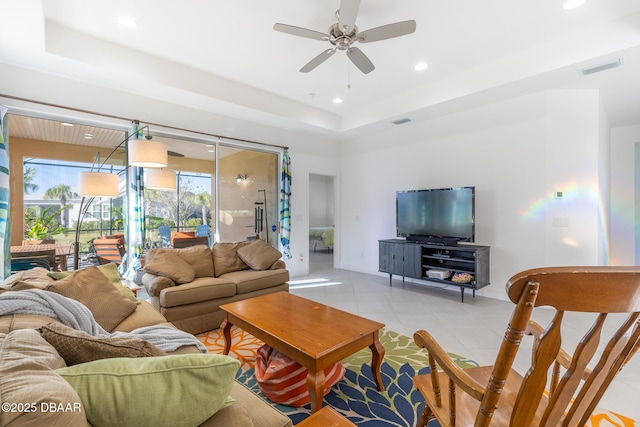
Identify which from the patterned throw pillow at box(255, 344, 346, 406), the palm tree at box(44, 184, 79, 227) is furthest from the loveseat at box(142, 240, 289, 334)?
the patterned throw pillow at box(255, 344, 346, 406)

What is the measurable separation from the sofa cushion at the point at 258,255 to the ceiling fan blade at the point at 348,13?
2.78m

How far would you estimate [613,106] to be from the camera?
4195 mm

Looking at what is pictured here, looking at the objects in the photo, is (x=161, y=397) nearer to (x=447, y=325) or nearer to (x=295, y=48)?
(x=447, y=325)

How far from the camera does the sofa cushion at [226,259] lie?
148 inches

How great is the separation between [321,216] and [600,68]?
7196 mm

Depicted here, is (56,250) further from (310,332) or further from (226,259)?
(310,332)

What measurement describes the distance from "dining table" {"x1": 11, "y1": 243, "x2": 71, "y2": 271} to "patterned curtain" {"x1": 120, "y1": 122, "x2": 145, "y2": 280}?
637 mm

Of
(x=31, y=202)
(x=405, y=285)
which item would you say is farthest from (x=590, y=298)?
(x=31, y=202)

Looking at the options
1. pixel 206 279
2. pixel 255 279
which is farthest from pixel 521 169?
pixel 206 279

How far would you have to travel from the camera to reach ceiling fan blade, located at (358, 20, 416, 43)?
2356 millimetres

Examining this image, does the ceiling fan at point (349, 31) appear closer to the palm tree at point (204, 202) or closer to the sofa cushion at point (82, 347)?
the sofa cushion at point (82, 347)

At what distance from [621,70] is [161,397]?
4.89 m

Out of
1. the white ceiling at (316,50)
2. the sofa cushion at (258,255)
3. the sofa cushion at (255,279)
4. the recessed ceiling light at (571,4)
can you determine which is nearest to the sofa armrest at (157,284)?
the sofa cushion at (255,279)

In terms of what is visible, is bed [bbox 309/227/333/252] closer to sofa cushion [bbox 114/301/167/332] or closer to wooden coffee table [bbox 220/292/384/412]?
wooden coffee table [bbox 220/292/384/412]
